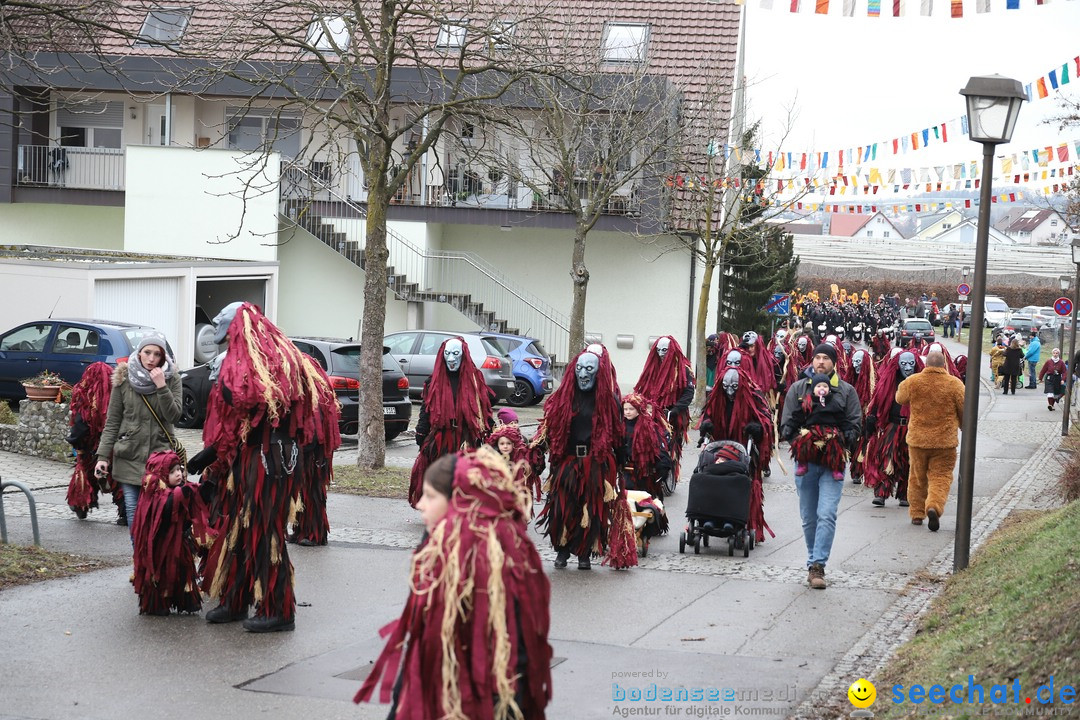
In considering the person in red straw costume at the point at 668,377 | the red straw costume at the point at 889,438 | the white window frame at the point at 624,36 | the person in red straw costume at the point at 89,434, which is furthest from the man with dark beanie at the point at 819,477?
the white window frame at the point at 624,36

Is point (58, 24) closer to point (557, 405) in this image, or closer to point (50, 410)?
point (557, 405)

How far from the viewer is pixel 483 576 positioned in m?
4.33

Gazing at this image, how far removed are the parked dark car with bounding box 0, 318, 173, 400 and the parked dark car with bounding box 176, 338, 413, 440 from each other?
1.11m

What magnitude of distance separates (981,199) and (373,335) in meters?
8.11

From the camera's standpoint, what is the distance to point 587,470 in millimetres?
10625

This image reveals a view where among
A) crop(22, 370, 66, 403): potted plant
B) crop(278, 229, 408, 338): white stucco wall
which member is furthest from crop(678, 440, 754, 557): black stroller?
crop(278, 229, 408, 338): white stucco wall

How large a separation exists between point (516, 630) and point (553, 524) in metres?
6.31

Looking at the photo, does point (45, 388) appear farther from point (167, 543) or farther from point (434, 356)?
point (434, 356)

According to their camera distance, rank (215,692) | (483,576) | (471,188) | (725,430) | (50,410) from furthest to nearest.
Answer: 1. (471,188)
2. (50,410)
3. (725,430)
4. (215,692)
5. (483,576)

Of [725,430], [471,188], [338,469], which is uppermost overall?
[471,188]

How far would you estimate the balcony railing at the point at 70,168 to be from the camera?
34.0m

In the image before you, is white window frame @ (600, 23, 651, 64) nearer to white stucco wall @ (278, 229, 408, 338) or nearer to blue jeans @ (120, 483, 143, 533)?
white stucco wall @ (278, 229, 408, 338)

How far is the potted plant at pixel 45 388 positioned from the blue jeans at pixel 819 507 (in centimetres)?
955

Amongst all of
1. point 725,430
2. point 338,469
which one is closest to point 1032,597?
point 725,430
